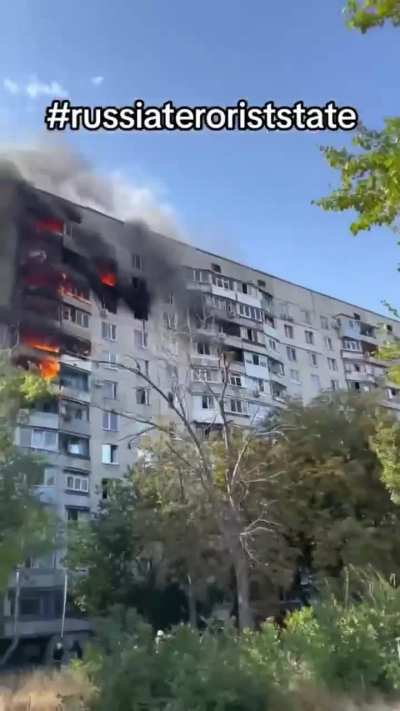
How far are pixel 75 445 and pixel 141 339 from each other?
22.7 ft

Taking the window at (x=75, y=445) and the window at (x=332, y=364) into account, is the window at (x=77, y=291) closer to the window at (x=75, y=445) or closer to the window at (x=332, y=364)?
the window at (x=75, y=445)

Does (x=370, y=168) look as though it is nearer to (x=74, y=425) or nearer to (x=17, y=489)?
(x=17, y=489)

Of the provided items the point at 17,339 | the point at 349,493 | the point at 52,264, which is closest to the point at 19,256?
the point at 52,264

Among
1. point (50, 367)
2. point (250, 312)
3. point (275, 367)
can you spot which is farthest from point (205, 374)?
point (275, 367)

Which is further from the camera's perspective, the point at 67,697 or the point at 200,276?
the point at 200,276

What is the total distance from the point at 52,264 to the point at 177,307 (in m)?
6.48

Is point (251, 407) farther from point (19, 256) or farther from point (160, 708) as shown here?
point (160, 708)

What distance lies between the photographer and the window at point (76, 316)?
31936mm

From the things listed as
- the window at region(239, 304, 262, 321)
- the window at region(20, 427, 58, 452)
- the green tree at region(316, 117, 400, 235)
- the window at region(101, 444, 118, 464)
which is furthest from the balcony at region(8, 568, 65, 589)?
the green tree at region(316, 117, 400, 235)

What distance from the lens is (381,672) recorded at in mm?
8344

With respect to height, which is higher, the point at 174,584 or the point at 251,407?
the point at 251,407

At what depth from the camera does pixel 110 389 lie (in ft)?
107

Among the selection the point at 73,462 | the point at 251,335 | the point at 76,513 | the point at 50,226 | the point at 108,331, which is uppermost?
the point at 50,226

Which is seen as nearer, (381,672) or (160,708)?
(160,708)
